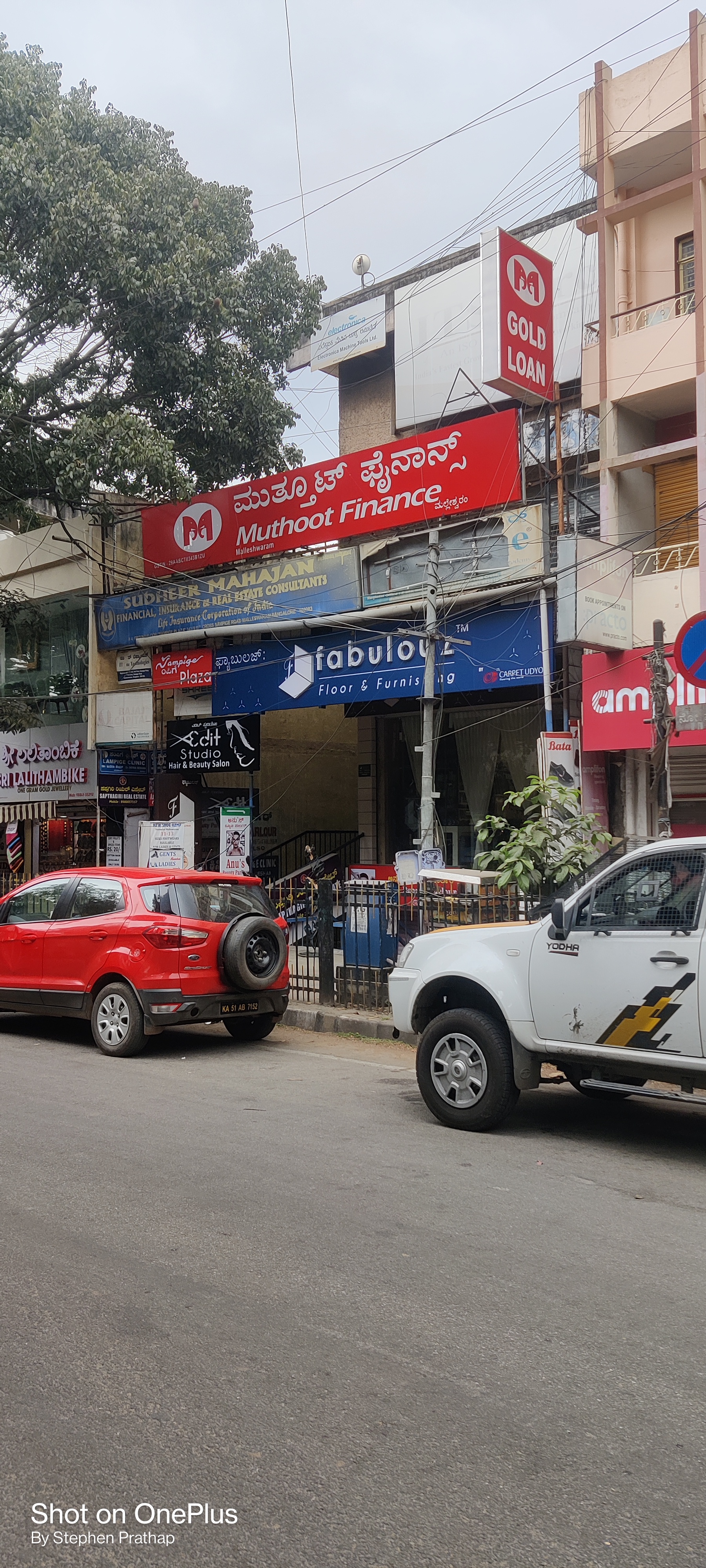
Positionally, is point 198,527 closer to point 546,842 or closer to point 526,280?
point 526,280

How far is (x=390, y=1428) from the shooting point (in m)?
3.40

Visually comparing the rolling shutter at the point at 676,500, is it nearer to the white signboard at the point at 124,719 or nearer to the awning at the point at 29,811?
the white signboard at the point at 124,719

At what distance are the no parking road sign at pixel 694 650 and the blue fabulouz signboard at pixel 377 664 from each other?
6.00m

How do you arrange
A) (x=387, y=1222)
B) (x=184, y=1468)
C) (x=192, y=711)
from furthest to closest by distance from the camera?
(x=192, y=711) → (x=387, y=1222) → (x=184, y=1468)

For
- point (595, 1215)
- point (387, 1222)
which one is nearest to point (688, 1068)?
point (595, 1215)

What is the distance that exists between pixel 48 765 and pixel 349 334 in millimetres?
10575

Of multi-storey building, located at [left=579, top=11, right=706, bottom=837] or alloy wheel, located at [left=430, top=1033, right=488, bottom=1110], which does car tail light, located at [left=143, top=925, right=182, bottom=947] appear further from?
multi-storey building, located at [left=579, top=11, right=706, bottom=837]

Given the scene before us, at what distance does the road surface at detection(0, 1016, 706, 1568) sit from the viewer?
2.95m

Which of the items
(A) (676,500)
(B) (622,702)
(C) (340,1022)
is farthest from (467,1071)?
(A) (676,500)

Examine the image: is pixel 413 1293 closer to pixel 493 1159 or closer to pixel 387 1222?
pixel 387 1222

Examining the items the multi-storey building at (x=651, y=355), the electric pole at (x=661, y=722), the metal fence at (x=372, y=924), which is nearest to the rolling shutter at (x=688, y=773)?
the multi-storey building at (x=651, y=355)

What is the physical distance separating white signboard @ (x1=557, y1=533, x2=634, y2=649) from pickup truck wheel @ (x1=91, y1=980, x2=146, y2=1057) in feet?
23.6

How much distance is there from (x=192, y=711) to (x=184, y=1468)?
18.0 meters

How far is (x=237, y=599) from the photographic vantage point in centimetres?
1959
